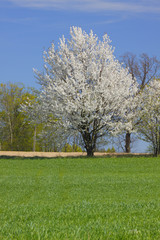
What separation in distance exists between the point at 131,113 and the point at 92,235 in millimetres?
27145

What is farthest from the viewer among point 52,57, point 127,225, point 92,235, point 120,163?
point 52,57

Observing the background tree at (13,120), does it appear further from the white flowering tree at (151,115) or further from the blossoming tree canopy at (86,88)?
the white flowering tree at (151,115)

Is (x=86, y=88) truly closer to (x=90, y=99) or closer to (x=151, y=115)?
(x=90, y=99)

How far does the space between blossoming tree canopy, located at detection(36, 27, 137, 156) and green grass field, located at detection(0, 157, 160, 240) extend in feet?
14.0

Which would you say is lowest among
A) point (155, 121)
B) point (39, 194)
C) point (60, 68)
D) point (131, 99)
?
point (39, 194)

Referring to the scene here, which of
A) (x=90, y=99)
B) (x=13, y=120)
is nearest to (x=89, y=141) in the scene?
(x=90, y=99)

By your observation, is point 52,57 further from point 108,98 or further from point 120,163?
point 120,163

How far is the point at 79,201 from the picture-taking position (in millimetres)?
11500

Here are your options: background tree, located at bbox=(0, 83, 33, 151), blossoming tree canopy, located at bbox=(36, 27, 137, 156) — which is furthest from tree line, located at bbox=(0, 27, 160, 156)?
background tree, located at bbox=(0, 83, 33, 151)

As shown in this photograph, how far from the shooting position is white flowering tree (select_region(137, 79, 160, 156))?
31219mm

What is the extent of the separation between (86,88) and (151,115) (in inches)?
279

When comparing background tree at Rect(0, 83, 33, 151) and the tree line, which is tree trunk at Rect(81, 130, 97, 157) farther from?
background tree at Rect(0, 83, 33, 151)

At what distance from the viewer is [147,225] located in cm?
638

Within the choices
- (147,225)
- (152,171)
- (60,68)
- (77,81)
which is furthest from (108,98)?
(147,225)
